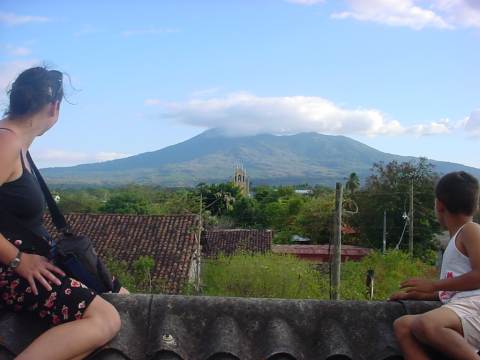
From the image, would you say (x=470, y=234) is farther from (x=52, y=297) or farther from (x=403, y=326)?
(x=52, y=297)

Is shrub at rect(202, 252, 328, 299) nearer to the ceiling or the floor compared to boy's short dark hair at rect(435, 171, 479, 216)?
nearer to the floor

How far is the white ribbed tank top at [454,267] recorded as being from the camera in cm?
255

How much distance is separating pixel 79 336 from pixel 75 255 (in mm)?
343

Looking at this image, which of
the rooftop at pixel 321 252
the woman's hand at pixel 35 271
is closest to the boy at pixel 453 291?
the woman's hand at pixel 35 271

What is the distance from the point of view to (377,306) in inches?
108

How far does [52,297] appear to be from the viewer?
233 centimetres

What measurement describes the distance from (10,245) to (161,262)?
808 inches

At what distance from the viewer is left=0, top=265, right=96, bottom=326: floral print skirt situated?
2322 mm

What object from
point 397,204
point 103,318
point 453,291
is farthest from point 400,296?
point 397,204

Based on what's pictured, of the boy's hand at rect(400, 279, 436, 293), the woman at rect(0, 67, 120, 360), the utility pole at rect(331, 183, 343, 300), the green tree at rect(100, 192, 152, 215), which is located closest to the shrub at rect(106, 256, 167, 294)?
the utility pole at rect(331, 183, 343, 300)

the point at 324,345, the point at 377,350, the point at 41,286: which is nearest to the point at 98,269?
the point at 41,286

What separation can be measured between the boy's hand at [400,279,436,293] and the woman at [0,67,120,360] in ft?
4.53

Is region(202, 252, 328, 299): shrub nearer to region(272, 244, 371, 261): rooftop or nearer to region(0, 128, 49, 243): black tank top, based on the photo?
region(272, 244, 371, 261): rooftop

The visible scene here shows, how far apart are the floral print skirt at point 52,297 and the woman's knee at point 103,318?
26 mm
